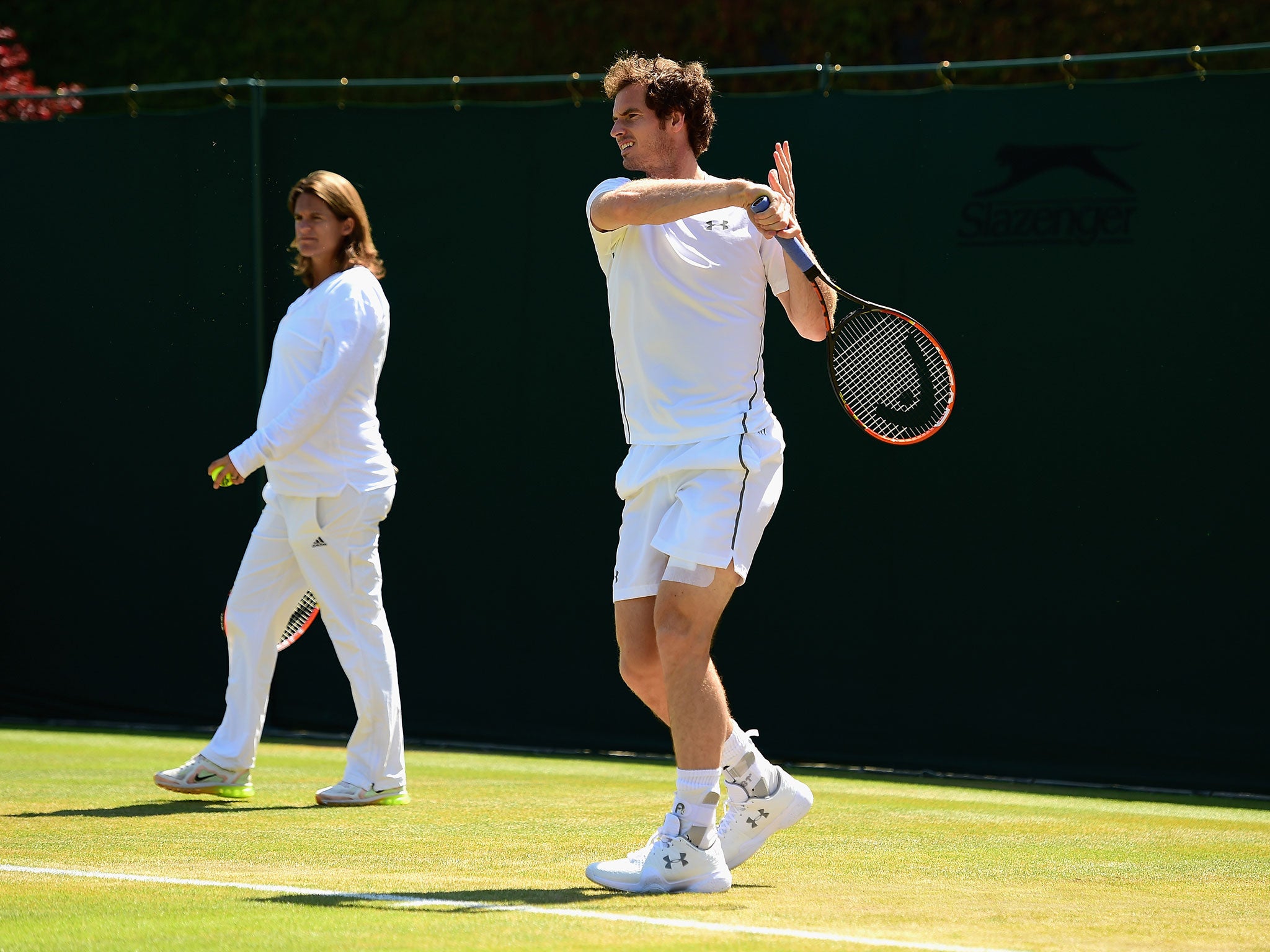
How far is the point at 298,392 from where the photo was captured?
→ 5699 mm

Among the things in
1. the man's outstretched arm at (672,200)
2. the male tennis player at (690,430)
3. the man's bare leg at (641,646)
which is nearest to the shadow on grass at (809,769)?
the man's bare leg at (641,646)

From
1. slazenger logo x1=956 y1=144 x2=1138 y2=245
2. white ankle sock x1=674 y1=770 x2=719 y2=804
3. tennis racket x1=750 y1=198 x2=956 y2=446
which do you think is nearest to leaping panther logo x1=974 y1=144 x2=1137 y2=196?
slazenger logo x1=956 y1=144 x2=1138 y2=245

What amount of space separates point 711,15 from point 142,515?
485 centimetres

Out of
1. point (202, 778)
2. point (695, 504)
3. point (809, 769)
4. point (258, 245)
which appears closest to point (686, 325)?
point (695, 504)

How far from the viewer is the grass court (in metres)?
3.54

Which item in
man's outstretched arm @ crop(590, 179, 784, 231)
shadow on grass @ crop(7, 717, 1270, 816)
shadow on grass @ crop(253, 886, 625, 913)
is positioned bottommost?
shadow on grass @ crop(7, 717, 1270, 816)

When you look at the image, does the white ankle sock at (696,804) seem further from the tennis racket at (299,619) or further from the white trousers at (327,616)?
the tennis racket at (299,619)

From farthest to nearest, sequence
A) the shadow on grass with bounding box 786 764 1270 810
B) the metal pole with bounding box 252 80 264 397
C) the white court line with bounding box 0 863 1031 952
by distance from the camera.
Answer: the metal pole with bounding box 252 80 264 397 → the shadow on grass with bounding box 786 764 1270 810 → the white court line with bounding box 0 863 1031 952

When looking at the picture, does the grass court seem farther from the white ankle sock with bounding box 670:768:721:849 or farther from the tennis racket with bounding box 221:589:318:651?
the tennis racket with bounding box 221:589:318:651

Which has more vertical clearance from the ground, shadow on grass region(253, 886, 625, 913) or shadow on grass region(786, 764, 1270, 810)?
shadow on grass region(253, 886, 625, 913)

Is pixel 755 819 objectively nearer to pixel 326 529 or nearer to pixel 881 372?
pixel 881 372

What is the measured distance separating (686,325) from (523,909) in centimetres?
133

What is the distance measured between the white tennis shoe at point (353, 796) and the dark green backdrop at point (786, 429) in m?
1.95

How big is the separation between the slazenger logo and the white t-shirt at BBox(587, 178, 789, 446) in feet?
9.43
